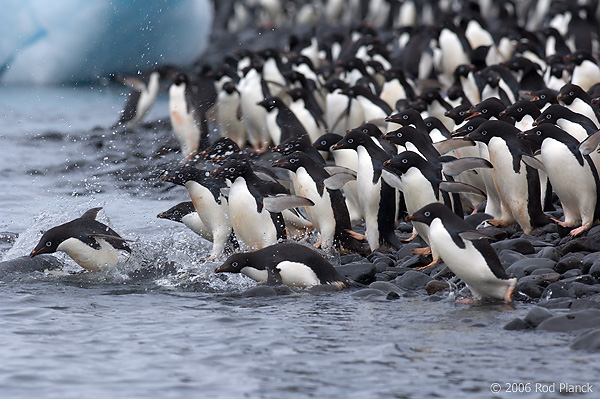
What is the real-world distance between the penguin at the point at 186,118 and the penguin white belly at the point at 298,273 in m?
7.45

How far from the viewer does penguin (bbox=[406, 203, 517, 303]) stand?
546 cm

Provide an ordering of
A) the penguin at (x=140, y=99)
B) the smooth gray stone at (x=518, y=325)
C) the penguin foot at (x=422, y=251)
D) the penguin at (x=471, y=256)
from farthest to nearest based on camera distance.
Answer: the penguin at (x=140, y=99), the penguin foot at (x=422, y=251), the penguin at (x=471, y=256), the smooth gray stone at (x=518, y=325)

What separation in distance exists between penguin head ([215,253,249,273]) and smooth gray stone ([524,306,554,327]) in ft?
6.67

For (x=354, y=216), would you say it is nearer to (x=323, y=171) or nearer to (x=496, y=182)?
(x=323, y=171)

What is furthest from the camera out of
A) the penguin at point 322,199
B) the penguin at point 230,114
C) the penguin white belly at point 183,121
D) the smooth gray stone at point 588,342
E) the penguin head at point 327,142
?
the penguin at point 230,114

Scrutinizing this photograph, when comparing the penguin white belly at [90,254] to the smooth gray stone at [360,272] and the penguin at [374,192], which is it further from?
the penguin at [374,192]

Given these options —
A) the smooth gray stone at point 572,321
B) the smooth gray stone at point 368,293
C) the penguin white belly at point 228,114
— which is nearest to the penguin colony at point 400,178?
the smooth gray stone at point 368,293

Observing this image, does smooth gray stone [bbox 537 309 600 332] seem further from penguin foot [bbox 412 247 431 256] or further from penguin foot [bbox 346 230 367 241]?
penguin foot [bbox 346 230 367 241]

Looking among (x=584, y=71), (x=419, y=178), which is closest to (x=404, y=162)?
(x=419, y=178)

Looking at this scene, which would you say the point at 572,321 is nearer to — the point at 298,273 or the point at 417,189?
the point at 298,273

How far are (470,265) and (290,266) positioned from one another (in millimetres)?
1280

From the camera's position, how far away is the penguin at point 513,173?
6.89 meters

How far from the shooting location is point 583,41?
16594 millimetres

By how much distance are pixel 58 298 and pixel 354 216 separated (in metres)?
3.01
